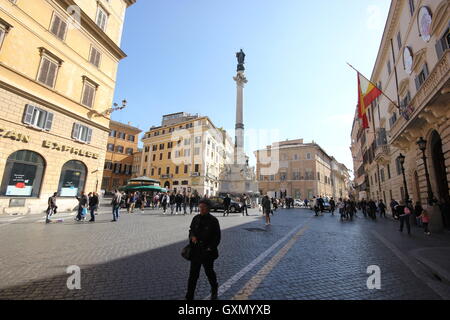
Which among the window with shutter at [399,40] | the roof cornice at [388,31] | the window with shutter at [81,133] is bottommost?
the window with shutter at [81,133]

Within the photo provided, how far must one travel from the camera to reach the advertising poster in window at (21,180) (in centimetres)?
1306

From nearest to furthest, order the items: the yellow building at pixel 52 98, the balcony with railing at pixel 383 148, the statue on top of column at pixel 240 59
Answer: the yellow building at pixel 52 98 → the balcony with railing at pixel 383 148 → the statue on top of column at pixel 240 59

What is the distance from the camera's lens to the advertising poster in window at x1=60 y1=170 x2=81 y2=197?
52.7ft

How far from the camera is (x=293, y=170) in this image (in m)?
57.5

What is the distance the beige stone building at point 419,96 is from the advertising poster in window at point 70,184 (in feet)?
72.4

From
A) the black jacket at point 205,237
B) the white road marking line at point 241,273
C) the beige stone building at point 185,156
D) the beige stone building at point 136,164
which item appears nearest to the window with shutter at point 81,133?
the white road marking line at point 241,273

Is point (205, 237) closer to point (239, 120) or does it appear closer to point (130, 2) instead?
point (130, 2)

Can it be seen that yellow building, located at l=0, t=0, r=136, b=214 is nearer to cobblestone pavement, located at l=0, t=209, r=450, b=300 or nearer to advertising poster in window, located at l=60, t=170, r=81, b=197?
advertising poster in window, located at l=60, t=170, r=81, b=197

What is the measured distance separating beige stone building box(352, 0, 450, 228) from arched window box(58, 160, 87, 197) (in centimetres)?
2196

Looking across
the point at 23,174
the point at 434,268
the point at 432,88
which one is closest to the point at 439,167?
the point at 432,88

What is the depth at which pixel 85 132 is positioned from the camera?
17.6 m

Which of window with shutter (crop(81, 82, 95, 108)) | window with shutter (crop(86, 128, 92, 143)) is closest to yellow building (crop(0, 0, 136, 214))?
window with shutter (crop(81, 82, 95, 108))

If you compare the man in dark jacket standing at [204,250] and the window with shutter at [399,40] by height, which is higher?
the window with shutter at [399,40]

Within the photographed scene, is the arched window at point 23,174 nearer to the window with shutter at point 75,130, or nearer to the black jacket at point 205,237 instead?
the window with shutter at point 75,130
